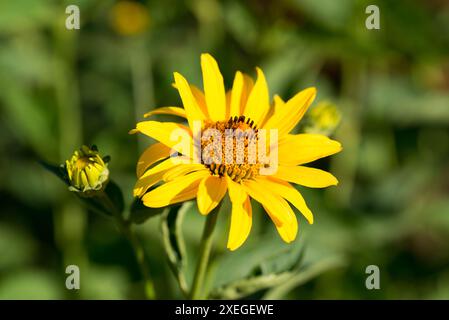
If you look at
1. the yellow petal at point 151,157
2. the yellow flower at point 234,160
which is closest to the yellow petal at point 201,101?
the yellow flower at point 234,160

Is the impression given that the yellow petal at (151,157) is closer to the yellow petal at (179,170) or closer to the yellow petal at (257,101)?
the yellow petal at (179,170)

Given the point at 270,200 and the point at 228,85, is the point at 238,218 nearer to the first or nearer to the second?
the point at 270,200

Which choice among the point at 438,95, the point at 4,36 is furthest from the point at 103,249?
the point at 438,95

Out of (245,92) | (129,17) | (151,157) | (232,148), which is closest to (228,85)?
(129,17)

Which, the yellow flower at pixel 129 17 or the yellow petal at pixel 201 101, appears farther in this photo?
the yellow flower at pixel 129 17

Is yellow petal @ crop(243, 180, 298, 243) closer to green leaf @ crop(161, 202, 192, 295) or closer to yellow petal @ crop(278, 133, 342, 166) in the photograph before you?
→ yellow petal @ crop(278, 133, 342, 166)
